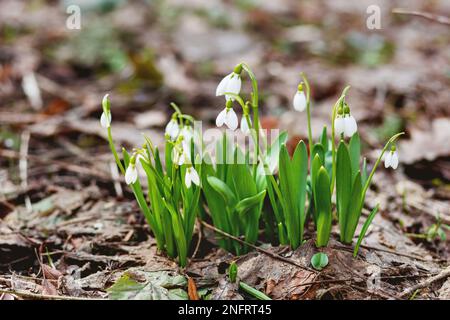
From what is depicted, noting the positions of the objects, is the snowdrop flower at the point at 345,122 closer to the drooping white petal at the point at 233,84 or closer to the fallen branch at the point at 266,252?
the drooping white petal at the point at 233,84

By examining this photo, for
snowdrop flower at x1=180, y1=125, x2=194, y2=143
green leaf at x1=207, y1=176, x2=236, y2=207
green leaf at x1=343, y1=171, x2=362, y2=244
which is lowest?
green leaf at x1=343, y1=171, x2=362, y2=244

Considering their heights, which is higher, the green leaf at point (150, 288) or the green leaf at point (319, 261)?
the green leaf at point (319, 261)

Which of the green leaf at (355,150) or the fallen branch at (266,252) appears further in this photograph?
the green leaf at (355,150)

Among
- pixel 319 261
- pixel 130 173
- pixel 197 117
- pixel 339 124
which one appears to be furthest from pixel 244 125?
pixel 197 117

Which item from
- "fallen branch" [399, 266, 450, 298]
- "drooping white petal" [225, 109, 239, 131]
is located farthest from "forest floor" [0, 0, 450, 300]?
"drooping white petal" [225, 109, 239, 131]

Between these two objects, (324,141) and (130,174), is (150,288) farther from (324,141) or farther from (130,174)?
(324,141)

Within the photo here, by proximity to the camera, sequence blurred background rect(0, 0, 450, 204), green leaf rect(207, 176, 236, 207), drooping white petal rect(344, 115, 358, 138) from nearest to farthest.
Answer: drooping white petal rect(344, 115, 358, 138) < green leaf rect(207, 176, 236, 207) < blurred background rect(0, 0, 450, 204)

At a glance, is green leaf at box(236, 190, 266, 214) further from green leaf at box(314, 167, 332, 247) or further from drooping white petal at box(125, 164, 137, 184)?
drooping white petal at box(125, 164, 137, 184)

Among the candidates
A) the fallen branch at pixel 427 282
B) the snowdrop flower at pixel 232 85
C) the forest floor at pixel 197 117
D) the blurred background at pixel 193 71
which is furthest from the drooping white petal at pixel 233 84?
the blurred background at pixel 193 71

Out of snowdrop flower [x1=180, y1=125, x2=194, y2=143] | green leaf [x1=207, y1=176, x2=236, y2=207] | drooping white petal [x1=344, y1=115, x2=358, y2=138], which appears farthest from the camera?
snowdrop flower [x1=180, y1=125, x2=194, y2=143]
